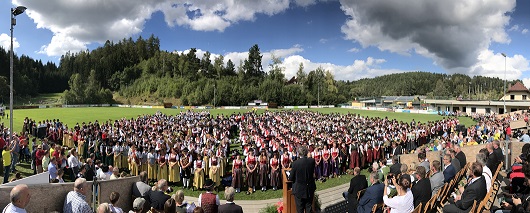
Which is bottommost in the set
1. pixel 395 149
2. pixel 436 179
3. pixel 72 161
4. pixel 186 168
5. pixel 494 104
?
pixel 395 149

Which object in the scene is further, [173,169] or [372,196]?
[173,169]

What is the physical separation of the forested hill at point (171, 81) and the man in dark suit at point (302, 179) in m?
71.9

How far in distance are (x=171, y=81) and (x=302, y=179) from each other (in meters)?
99.5

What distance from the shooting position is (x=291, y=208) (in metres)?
6.38

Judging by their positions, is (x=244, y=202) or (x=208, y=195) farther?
(x=244, y=202)

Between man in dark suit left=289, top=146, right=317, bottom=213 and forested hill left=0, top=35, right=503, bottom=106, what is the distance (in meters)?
71.9

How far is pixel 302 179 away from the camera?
6211 mm

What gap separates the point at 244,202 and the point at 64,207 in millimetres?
6920

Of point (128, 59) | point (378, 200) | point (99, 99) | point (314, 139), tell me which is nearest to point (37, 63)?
point (128, 59)

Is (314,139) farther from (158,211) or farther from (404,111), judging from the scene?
(404,111)

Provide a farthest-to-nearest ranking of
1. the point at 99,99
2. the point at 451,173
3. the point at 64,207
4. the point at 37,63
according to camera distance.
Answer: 1. the point at 37,63
2. the point at 99,99
3. the point at 451,173
4. the point at 64,207

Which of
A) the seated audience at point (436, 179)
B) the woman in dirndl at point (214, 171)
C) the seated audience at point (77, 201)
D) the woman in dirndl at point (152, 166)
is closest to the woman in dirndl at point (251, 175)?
the woman in dirndl at point (214, 171)

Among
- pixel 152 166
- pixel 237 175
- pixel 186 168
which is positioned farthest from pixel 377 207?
pixel 152 166

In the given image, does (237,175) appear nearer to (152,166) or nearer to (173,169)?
(173,169)
